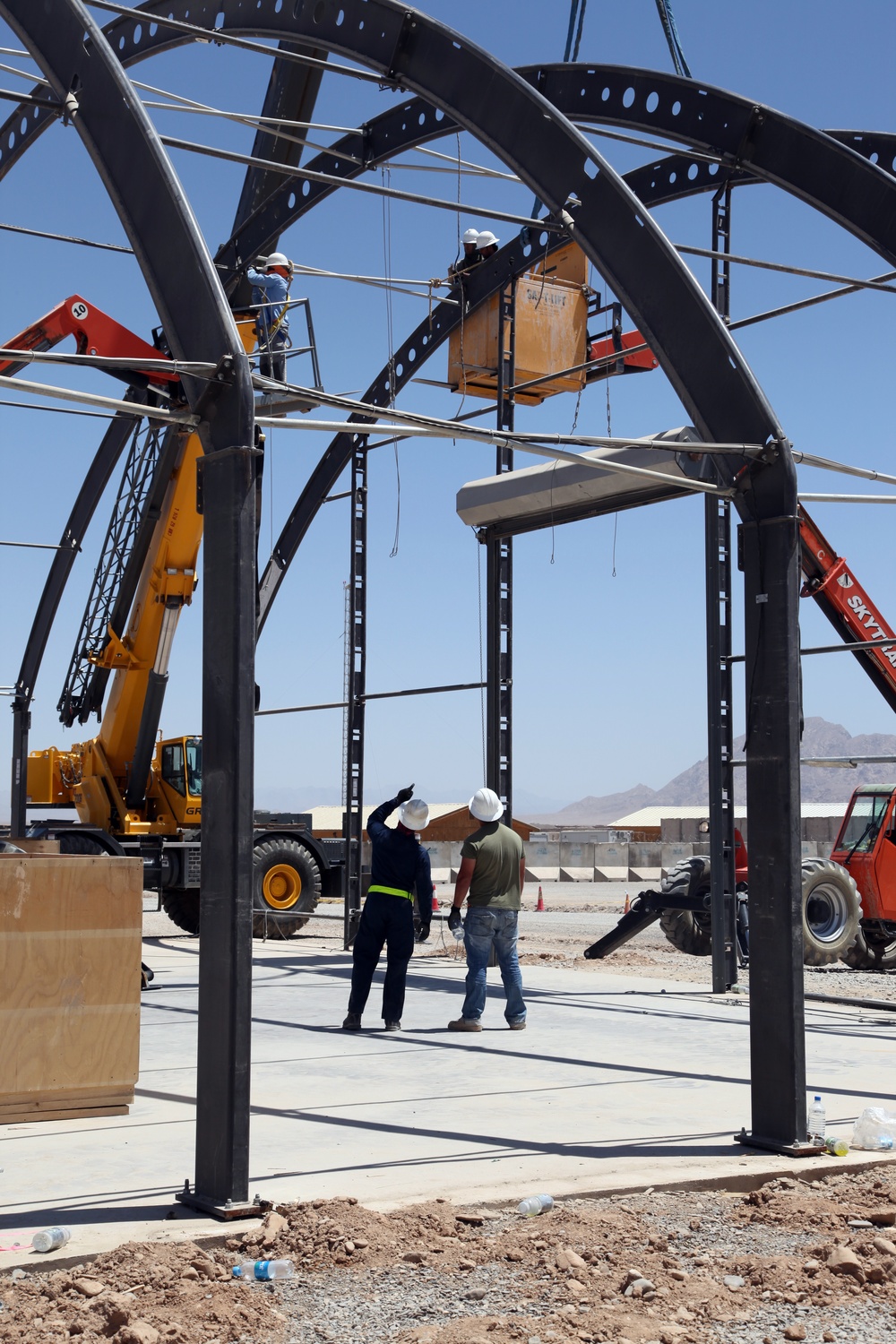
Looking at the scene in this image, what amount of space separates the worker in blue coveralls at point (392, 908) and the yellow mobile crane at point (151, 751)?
1002cm

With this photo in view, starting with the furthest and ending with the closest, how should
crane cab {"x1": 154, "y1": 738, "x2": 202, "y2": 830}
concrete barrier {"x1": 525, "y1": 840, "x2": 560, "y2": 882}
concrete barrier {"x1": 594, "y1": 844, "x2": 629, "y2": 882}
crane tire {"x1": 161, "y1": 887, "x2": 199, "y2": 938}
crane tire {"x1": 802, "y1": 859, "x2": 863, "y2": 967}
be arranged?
concrete barrier {"x1": 594, "y1": 844, "x2": 629, "y2": 882} < concrete barrier {"x1": 525, "y1": 840, "x2": 560, "y2": 882} < crane tire {"x1": 161, "y1": 887, "x2": 199, "y2": 938} < crane cab {"x1": 154, "y1": 738, "x2": 202, "y2": 830} < crane tire {"x1": 802, "y1": 859, "x2": 863, "y2": 967}

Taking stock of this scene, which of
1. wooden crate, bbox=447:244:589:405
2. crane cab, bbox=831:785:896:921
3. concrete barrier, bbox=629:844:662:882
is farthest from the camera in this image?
concrete barrier, bbox=629:844:662:882

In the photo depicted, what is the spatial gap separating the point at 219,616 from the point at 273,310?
33.0ft

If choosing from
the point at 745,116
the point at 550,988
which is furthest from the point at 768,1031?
the point at 550,988

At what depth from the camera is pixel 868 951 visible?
18.5m

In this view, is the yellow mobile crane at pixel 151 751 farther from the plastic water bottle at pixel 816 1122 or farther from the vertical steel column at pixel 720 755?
the plastic water bottle at pixel 816 1122

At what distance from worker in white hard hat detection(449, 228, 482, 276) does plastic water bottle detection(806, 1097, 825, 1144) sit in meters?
12.0

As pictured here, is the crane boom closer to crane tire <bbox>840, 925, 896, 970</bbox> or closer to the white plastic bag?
crane tire <bbox>840, 925, 896, 970</bbox>

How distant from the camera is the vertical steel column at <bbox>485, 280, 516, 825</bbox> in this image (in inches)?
627

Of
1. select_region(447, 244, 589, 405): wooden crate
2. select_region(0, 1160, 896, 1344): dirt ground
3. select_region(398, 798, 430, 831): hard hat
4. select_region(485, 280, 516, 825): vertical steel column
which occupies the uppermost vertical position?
select_region(447, 244, 589, 405): wooden crate

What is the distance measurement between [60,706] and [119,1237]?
19438 millimetres

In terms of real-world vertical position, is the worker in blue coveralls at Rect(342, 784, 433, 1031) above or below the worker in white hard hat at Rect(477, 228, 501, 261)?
below

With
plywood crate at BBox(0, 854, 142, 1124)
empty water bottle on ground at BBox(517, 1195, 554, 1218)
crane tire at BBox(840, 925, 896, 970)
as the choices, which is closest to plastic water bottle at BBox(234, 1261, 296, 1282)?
empty water bottle on ground at BBox(517, 1195, 554, 1218)

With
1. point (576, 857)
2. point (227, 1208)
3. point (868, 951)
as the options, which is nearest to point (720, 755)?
point (868, 951)
